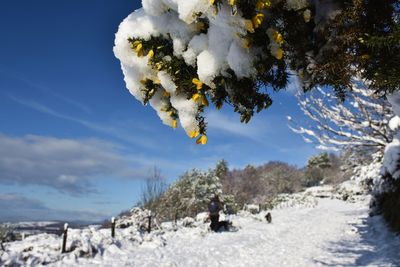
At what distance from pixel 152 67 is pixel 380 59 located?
5.30 feet

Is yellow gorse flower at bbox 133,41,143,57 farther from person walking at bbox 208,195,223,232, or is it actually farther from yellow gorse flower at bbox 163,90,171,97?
person walking at bbox 208,195,223,232

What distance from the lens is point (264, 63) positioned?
8.16ft

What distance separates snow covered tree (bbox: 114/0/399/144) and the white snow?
651 centimetres

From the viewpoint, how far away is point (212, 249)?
10.8 m

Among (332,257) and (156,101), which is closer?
(156,101)

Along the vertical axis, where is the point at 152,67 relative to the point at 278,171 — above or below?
below

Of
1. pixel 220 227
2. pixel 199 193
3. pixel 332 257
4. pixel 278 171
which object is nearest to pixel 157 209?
pixel 220 227

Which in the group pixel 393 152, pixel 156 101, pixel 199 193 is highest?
pixel 199 193

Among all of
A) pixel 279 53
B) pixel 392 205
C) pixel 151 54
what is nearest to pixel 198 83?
pixel 151 54

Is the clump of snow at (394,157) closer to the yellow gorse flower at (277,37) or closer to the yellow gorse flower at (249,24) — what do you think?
the yellow gorse flower at (277,37)

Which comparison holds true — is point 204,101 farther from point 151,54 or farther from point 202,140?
point 151,54

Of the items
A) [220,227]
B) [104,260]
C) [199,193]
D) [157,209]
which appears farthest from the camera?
[199,193]

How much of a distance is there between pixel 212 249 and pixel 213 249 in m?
0.03

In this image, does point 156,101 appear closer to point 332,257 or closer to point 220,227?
point 332,257
